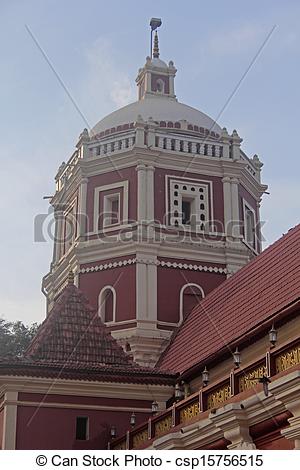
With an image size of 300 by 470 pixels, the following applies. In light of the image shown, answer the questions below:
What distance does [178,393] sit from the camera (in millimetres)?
16984

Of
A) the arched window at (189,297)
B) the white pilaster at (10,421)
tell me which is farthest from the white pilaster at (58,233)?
the white pilaster at (10,421)

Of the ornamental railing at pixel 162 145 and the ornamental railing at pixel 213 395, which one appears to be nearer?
the ornamental railing at pixel 213 395

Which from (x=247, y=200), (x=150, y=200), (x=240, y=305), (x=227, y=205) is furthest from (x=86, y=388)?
(x=247, y=200)

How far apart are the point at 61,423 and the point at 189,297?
21.0 ft

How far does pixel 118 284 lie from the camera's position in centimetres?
2233

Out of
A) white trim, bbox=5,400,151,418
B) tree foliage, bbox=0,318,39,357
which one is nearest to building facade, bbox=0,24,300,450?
white trim, bbox=5,400,151,418

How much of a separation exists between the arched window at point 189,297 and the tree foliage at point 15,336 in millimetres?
14765

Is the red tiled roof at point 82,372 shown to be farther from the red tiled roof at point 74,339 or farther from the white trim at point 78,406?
the white trim at point 78,406

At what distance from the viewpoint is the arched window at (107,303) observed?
73.0ft

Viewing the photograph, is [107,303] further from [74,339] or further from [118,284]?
[74,339]

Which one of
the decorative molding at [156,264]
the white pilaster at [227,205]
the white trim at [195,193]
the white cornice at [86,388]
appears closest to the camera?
the white cornice at [86,388]

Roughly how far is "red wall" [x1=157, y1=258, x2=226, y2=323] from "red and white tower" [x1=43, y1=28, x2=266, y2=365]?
26 millimetres

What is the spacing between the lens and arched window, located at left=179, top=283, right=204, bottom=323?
2231cm

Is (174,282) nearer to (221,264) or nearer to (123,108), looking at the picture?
(221,264)
